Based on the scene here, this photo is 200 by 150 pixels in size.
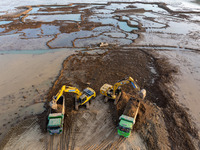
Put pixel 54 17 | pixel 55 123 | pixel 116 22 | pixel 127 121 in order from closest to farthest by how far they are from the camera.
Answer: pixel 55 123 < pixel 127 121 < pixel 116 22 < pixel 54 17

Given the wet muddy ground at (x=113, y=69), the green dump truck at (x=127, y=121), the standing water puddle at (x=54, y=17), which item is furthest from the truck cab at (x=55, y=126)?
the standing water puddle at (x=54, y=17)

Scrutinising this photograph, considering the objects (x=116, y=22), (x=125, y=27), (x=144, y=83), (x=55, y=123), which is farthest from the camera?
(x=116, y=22)

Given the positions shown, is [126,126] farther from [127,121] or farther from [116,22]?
[116,22]

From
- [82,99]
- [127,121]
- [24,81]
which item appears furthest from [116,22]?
[127,121]

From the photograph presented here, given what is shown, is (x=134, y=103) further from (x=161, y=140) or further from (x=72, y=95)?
(x=72, y=95)

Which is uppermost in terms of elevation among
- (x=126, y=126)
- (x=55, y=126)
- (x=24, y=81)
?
(x=126, y=126)

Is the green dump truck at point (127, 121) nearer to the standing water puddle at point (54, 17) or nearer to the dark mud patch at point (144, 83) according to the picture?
the dark mud patch at point (144, 83)

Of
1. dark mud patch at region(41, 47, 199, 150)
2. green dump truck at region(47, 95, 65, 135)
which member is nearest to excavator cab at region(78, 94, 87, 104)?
dark mud patch at region(41, 47, 199, 150)
